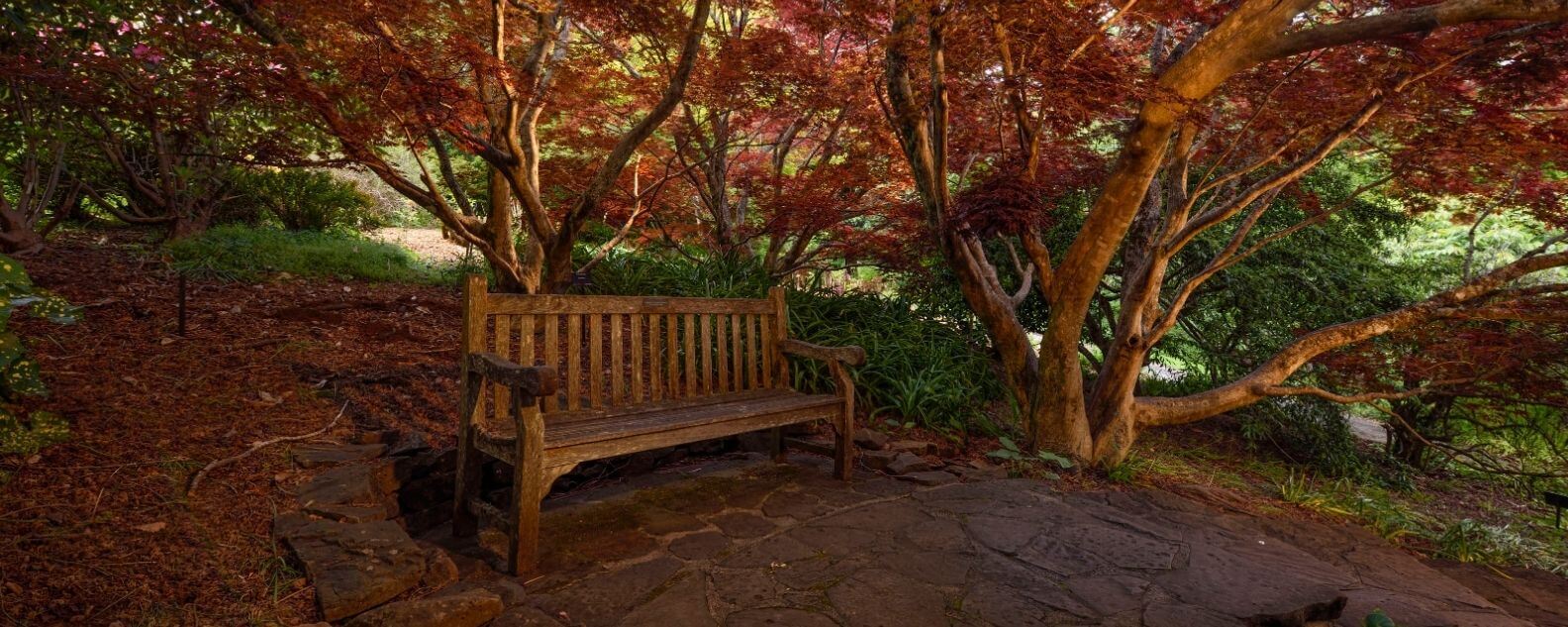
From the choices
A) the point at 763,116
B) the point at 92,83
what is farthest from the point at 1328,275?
the point at 92,83

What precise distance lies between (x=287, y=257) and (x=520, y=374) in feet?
16.8

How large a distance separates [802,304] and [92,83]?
5.01 metres

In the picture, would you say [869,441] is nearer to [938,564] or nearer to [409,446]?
[938,564]

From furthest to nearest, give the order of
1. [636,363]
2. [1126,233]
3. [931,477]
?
1. [1126,233]
2. [931,477]
3. [636,363]

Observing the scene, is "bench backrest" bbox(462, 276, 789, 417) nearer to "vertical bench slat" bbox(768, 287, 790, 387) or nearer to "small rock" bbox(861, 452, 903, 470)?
"vertical bench slat" bbox(768, 287, 790, 387)

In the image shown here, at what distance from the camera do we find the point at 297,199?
8.42 metres

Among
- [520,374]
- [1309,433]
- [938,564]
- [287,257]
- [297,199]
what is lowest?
[1309,433]

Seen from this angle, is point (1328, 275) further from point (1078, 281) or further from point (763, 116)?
point (763, 116)

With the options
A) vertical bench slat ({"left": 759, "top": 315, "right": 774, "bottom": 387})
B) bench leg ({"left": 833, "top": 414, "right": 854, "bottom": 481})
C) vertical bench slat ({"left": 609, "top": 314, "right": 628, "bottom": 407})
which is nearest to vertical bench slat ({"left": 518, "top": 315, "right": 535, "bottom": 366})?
vertical bench slat ({"left": 609, "top": 314, "right": 628, "bottom": 407})

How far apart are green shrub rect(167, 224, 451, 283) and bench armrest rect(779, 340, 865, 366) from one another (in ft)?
14.9

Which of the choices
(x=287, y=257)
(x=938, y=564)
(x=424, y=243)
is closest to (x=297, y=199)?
(x=424, y=243)

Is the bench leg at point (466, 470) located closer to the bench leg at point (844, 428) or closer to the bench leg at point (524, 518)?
the bench leg at point (524, 518)

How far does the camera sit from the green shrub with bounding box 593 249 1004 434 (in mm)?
4965

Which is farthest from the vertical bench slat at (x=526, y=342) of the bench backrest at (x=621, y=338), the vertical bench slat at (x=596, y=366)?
the vertical bench slat at (x=596, y=366)
